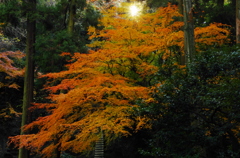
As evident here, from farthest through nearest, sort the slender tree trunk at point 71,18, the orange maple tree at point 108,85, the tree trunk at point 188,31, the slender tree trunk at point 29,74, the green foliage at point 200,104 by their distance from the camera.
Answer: the slender tree trunk at point 71,18 → the slender tree trunk at point 29,74 → the tree trunk at point 188,31 → the orange maple tree at point 108,85 → the green foliage at point 200,104

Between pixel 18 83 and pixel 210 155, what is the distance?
1241 cm

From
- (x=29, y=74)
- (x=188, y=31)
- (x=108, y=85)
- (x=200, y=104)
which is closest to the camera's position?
(x=200, y=104)

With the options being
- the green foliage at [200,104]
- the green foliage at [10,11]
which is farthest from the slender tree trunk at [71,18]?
the green foliage at [200,104]

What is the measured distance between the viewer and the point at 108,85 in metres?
7.04

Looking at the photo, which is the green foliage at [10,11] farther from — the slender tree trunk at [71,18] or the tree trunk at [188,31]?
the tree trunk at [188,31]

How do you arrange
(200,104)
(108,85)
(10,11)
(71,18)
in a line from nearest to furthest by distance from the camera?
(200,104)
(108,85)
(10,11)
(71,18)

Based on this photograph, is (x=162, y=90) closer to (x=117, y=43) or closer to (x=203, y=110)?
(x=203, y=110)

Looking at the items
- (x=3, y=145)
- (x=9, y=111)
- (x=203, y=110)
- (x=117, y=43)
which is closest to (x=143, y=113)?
(x=203, y=110)

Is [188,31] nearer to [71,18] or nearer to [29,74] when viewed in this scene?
[71,18]

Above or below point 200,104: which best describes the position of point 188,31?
above

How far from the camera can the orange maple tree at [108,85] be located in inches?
258

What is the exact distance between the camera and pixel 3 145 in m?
13.9

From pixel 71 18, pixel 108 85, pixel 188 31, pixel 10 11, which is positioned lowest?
pixel 108 85

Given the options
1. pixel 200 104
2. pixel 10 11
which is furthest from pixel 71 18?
pixel 200 104
